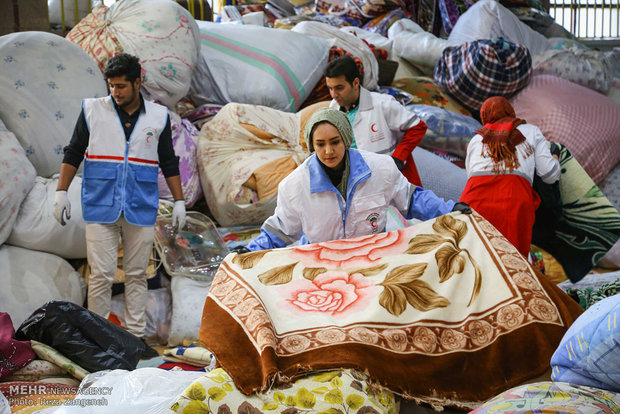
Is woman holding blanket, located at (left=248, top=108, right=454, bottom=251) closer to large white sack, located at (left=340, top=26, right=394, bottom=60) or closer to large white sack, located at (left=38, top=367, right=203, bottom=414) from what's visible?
large white sack, located at (left=38, top=367, right=203, bottom=414)

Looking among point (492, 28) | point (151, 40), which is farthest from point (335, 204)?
point (492, 28)

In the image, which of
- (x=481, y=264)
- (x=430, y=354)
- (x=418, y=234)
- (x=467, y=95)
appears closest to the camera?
(x=430, y=354)

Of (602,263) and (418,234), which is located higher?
(418,234)

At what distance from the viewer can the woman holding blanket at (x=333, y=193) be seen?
256 cm

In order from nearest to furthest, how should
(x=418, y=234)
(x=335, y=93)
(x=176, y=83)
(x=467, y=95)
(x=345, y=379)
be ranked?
(x=345, y=379) < (x=418, y=234) < (x=335, y=93) < (x=176, y=83) < (x=467, y=95)

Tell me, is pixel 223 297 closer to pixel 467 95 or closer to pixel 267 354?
pixel 267 354

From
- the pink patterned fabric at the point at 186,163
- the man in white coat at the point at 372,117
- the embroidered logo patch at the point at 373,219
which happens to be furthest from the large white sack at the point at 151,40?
the embroidered logo patch at the point at 373,219

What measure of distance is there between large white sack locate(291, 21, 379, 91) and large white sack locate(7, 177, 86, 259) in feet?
7.67

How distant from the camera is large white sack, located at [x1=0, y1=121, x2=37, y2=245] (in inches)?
136

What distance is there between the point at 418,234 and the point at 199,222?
1.86 m

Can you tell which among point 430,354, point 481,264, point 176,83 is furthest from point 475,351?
point 176,83

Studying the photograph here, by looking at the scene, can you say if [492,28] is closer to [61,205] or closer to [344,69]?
[344,69]

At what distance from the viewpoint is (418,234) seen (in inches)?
99.0

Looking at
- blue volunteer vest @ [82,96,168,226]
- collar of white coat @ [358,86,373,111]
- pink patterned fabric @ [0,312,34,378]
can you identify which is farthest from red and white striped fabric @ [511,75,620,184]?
pink patterned fabric @ [0,312,34,378]
